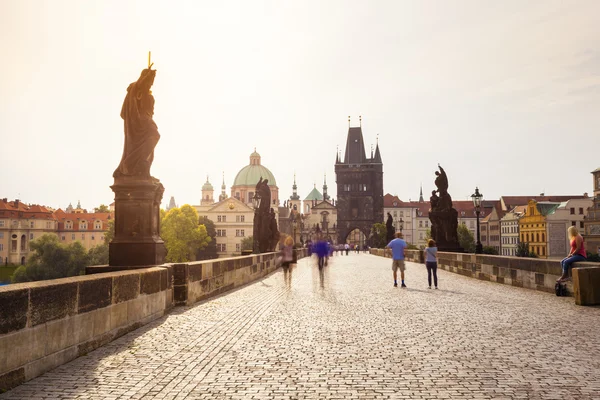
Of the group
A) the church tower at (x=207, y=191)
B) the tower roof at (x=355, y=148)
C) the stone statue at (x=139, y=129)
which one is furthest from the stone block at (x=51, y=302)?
the church tower at (x=207, y=191)

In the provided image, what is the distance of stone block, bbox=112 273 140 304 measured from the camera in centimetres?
730

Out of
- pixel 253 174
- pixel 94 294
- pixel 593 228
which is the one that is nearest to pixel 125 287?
pixel 94 294

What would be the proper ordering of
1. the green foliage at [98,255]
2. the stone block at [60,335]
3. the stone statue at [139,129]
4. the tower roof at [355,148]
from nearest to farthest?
the stone block at [60,335] → the stone statue at [139,129] → the green foliage at [98,255] → the tower roof at [355,148]

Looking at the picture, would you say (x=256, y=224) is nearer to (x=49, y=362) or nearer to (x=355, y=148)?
(x=49, y=362)

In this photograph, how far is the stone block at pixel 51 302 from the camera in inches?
205

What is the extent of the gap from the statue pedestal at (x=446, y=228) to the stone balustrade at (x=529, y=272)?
2.06m

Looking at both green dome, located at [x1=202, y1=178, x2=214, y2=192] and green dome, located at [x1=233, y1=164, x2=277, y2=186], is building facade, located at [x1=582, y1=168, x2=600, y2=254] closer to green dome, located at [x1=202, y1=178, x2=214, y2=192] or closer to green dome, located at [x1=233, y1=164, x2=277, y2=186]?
green dome, located at [x1=233, y1=164, x2=277, y2=186]

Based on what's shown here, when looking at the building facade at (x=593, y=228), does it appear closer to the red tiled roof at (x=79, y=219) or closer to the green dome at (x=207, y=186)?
the red tiled roof at (x=79, y=219)

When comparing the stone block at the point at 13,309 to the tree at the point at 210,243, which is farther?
the tree at the point at 210,243

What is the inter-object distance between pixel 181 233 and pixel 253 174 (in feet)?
208

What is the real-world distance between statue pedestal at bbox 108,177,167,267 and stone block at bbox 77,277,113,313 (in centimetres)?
373

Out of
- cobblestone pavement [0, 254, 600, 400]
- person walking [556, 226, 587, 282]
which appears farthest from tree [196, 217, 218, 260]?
cobblestone pavement [0, 254, 600, 400]

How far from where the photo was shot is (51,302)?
5.53m

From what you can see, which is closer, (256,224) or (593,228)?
(256,224)
